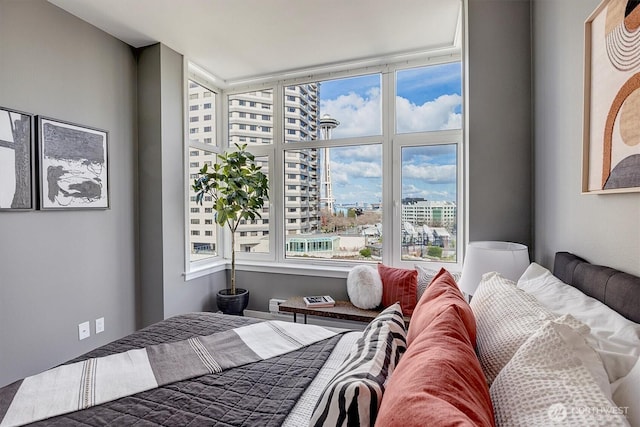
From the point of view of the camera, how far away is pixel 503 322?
3.16 feet

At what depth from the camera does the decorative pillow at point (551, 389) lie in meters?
0.55

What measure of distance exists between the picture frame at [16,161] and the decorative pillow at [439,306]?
2.47 m

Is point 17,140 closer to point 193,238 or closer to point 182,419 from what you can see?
point 193,238

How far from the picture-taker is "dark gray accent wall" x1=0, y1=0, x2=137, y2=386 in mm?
2020

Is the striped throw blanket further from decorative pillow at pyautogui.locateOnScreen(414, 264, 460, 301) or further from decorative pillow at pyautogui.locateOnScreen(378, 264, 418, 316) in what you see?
decorative pillow at pyautogui.locateOnScreen(414, 264, 460, 301)

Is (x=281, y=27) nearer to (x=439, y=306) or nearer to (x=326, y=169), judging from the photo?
(x=326, y=169)

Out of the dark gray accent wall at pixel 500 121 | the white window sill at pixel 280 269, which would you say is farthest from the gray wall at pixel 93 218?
the dark gray accent wall at pixel 500 121

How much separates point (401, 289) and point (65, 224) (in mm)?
2640

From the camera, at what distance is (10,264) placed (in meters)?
2.00

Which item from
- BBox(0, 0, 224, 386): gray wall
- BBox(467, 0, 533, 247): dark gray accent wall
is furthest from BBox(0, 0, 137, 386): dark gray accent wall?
BBox(467, 0, 533, 247): dark gray accent wall

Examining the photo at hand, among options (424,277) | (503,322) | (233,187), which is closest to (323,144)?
(233,187)

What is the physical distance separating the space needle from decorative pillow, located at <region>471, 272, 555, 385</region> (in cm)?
231

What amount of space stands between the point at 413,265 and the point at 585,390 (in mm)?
2503

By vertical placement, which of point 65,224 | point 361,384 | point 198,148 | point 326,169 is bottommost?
point 361,384
